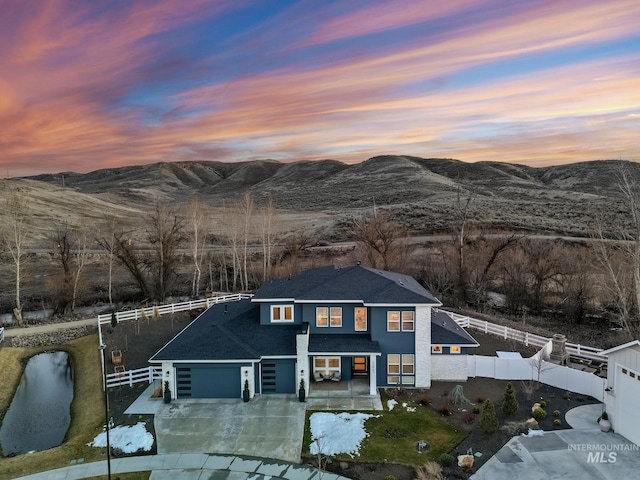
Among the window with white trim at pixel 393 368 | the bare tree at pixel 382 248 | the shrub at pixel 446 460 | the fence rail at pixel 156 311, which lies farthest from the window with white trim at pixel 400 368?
the bare tree at pixel 382 248

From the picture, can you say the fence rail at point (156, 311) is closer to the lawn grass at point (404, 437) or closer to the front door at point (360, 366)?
the front door at point (360, 366)

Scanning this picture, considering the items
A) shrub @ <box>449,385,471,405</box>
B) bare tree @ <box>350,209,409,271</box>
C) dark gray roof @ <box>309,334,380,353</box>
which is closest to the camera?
shrub @ <box>449,385,471,405</box>

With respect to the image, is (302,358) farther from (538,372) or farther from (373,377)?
(538,372)

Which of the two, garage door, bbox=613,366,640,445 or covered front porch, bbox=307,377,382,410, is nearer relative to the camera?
garage door, bbox=613,366,640,445

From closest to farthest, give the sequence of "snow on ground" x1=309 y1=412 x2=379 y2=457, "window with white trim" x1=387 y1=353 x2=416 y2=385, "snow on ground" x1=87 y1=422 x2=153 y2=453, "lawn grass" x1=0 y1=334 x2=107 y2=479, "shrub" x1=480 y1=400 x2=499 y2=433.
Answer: "lawn grass" x1=0 y1=334 x2=107 y2=479, "snow on ground" x1=309 y1=412 x2=379 y2=457, "snow on ground" x1=87 y1=422 x2=153 y2=453, "shrub" x1=480 y1=400 x2=499 y2=433, "window with white trim" x1=387 y1=353 x2=416 y2=385

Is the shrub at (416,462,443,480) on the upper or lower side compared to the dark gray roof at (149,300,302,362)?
lower

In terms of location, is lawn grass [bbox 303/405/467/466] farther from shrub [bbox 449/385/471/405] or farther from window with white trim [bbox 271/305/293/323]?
Result: window with white trim [bbox 271/305/293/323]

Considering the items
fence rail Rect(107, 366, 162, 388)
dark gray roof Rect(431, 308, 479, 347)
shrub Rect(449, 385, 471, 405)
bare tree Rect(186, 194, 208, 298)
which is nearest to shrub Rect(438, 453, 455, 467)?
shrub Rect(449, 385, 471, 405)
